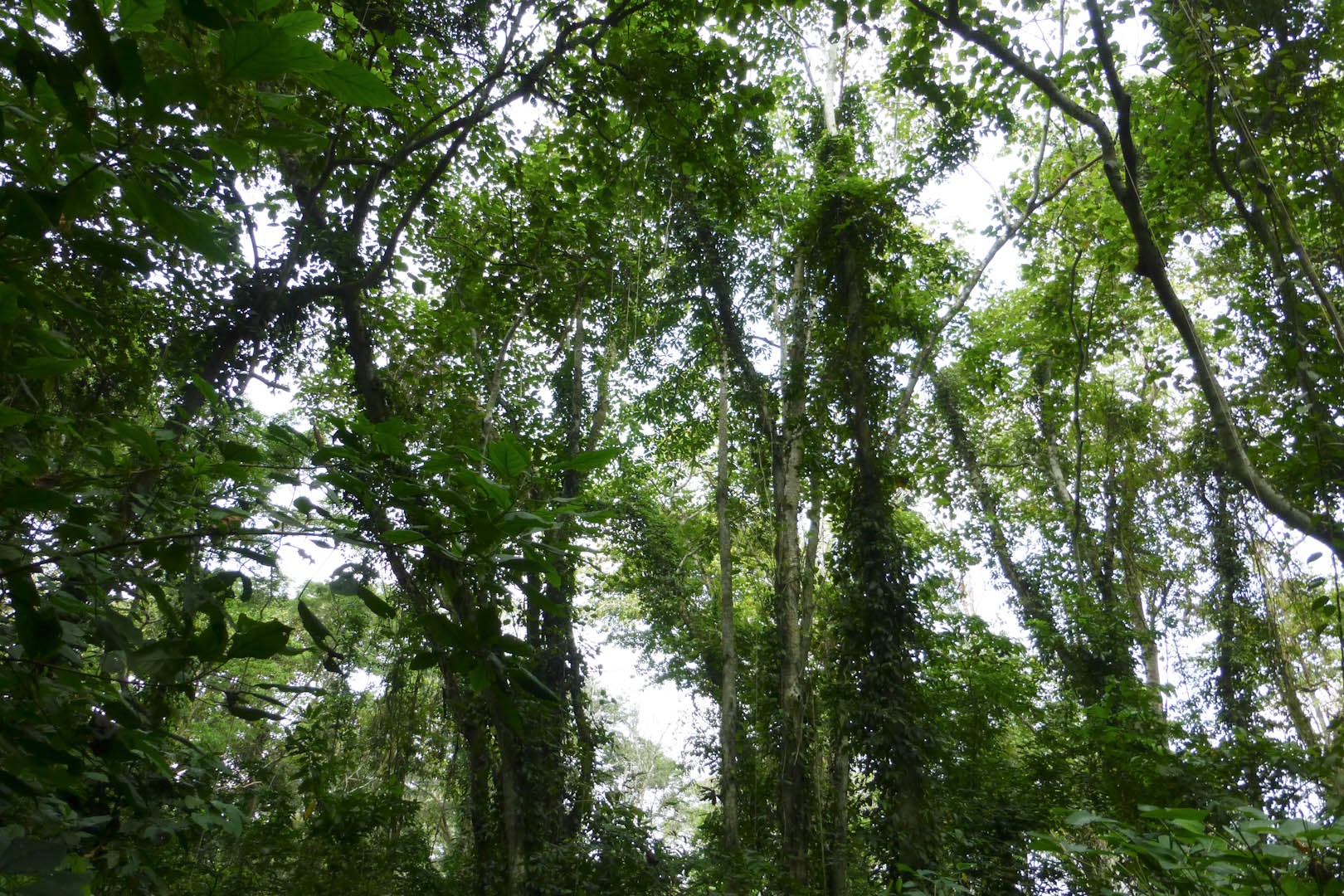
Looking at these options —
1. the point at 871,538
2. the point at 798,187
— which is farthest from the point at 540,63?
the point at 798,187

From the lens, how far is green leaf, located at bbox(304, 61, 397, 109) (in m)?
0.79

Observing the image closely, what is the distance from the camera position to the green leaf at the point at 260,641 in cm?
81

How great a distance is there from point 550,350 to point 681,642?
3918mm

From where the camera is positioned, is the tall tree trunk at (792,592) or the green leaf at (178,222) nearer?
the green leaf at (178,222)

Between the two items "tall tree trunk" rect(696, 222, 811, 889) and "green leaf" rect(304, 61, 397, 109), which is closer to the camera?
"green leaf" rect(304, 61, 397, 109)

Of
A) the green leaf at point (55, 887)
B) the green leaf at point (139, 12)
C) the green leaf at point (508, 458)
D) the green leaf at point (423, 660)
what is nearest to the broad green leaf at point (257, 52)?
the green leaf at point (139, 12)

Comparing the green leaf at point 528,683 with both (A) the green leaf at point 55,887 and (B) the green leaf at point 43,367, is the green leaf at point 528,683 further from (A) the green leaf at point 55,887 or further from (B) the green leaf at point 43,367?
(B) the green leaf at point 43,367

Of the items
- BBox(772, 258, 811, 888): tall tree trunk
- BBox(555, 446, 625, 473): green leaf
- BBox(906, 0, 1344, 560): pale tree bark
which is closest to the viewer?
BBox(555, 446, 625, 473): green leaf

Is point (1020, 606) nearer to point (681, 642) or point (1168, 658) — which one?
point (1168, 658)

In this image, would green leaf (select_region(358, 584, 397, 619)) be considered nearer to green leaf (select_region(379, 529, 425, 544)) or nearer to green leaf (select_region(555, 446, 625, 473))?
green leaf (select_region(379, 529, 425, 544))

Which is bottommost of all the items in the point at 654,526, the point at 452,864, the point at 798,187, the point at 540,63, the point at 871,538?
the point at 452,864

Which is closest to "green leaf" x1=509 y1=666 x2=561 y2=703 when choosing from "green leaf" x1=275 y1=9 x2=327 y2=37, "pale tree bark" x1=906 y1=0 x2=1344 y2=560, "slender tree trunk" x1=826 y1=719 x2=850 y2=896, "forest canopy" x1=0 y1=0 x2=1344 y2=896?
"forest canopy" x1=0 y1=0 x2=1344 y2=896

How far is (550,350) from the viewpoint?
841 centimetres

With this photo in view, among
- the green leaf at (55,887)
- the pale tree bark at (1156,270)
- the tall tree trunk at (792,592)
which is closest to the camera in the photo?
the green leaf at (55,887)
